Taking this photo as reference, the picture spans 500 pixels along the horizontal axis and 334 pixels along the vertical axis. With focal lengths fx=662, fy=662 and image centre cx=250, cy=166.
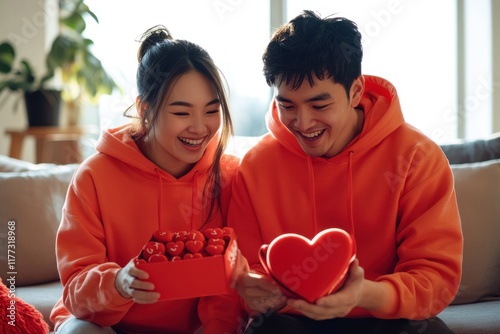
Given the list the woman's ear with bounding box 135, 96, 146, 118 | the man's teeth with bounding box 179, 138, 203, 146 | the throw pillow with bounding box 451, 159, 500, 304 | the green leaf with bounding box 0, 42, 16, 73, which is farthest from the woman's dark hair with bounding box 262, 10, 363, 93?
the green leaf with bounding box 0, 42, 16, 73

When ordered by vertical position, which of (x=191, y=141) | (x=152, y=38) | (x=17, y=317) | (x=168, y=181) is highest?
(x=152, y=38)

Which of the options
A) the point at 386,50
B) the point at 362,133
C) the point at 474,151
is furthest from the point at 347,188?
the point at 386,50

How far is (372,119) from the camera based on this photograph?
1713 mm

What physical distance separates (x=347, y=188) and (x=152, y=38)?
25.8 inches

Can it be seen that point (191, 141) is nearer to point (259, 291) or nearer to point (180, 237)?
point (180, 237)

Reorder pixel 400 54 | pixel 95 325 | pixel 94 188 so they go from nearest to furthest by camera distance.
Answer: pixel 95 325 → pixel 94 188 → pixel 400 54

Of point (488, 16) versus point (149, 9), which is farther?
point (149, 9)

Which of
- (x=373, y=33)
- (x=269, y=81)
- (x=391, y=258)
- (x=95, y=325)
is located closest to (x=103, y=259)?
(x=95, y=325)

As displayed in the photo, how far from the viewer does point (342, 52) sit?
159 cm

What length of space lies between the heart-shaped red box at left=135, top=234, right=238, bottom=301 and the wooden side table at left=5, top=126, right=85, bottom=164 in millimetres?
2342

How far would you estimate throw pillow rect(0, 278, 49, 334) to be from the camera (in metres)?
1.69

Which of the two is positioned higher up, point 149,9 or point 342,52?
point 149,9

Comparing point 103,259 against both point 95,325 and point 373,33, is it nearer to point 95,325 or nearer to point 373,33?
point 95,325

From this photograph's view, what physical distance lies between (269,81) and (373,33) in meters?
2.14
